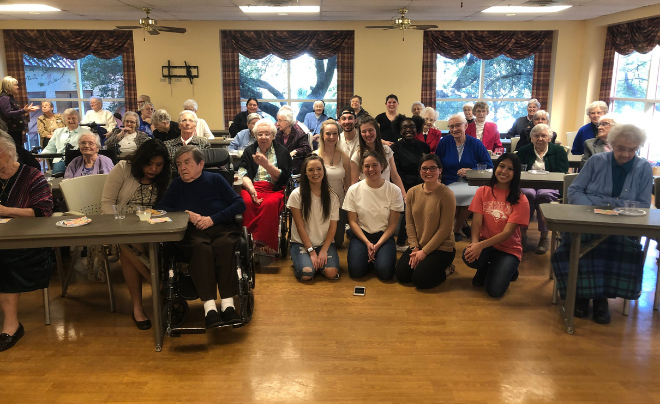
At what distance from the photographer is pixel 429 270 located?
3566 mm

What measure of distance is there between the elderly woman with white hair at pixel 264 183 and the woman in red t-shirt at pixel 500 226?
60.5 inches

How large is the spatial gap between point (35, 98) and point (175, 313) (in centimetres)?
808

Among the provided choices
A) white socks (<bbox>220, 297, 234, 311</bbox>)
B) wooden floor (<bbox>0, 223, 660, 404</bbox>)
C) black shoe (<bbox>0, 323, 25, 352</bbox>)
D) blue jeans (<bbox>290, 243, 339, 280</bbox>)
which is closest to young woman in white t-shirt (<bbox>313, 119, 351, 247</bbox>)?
blue jeans (<bbox>290, 243, 339, 280</bbox>)

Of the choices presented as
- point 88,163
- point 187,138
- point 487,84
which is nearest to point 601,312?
point 187,138

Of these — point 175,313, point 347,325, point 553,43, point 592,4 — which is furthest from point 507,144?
point 175,313

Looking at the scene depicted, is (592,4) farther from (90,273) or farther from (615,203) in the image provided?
(90,273)

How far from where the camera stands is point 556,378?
8.02 ft

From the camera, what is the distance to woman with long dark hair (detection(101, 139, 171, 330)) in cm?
305

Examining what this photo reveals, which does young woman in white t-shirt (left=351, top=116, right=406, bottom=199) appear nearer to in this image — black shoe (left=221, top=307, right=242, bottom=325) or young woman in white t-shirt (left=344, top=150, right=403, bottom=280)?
young woman in white t-shirt (left=344, top=150, right=403, bottom=280)

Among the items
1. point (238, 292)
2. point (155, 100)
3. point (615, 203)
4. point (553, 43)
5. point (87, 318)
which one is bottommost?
point (87, 318)

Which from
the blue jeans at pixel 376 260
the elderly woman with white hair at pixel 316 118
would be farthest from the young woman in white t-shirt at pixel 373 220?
the elderly woman with white hair at pixel 316 118

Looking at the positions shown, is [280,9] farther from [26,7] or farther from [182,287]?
[182,287]

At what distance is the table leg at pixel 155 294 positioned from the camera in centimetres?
262

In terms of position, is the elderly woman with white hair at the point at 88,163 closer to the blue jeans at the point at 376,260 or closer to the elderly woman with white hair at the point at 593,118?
the blue jeans at the point at 376,260
